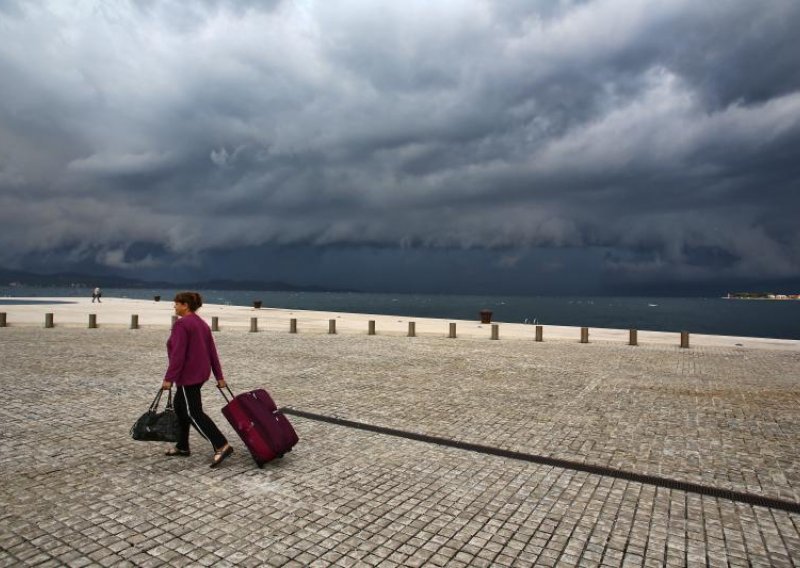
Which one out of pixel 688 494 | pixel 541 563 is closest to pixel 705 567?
pixel 541 563

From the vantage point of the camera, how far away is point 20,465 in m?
5.55

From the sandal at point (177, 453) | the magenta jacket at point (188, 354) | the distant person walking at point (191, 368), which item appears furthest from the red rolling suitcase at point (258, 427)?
the sandal at point (177, 453)

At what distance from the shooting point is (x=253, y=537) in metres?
4.06

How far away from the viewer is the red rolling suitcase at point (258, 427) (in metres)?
5.47

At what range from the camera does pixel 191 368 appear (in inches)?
220

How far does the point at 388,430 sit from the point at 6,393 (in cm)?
716

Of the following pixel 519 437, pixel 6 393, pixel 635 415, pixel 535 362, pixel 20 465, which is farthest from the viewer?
pixel 535 362

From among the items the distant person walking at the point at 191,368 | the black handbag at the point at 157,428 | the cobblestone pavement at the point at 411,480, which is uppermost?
the distant person walking at the point at 191,368

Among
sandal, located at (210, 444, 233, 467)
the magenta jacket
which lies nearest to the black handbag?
the magenta jacket

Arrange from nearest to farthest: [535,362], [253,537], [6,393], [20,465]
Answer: [253,537]
[20,465]
[6,393]
[535,362]

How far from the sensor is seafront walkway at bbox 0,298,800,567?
13.0ft

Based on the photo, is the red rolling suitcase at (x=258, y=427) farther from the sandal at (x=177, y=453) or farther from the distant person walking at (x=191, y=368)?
the sandal at (x=177, y=453)

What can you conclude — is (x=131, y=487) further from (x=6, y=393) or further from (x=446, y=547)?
(x=6, y=393)

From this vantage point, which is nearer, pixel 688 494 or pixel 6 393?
pixel 688 494
